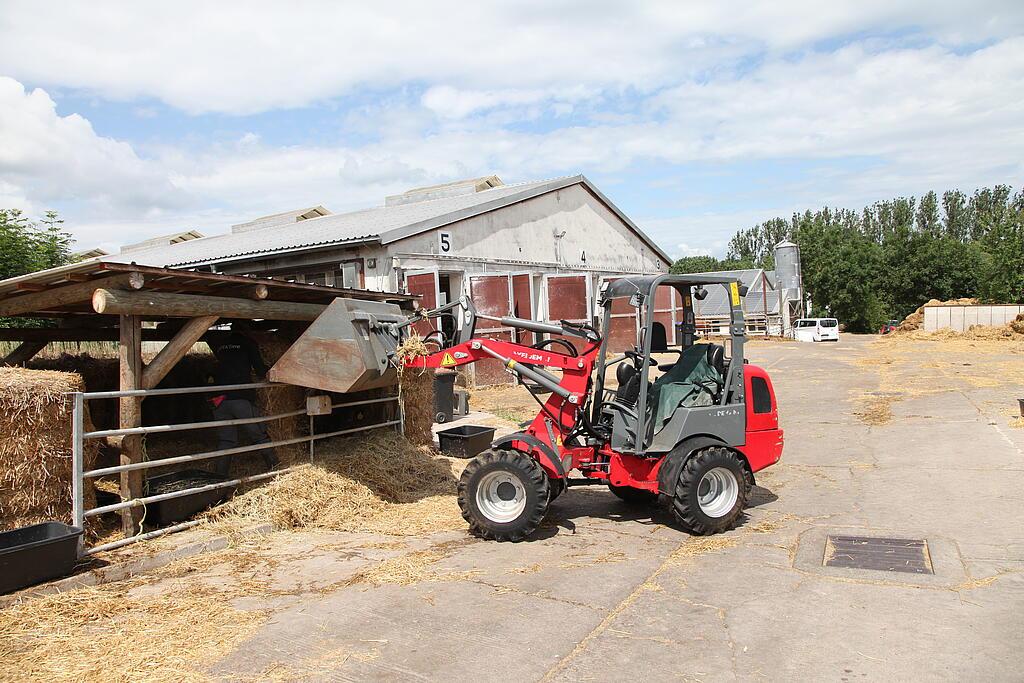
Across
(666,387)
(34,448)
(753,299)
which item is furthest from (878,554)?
(753,299)

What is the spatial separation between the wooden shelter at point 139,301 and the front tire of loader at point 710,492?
4.00 m

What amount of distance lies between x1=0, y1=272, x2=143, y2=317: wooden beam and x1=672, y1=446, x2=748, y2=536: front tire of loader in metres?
4.78

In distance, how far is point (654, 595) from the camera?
212 inches

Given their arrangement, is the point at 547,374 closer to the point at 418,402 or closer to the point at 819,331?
the point at 418,402

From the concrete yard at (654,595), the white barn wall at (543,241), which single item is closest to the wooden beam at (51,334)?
the concrete yard at (654,595)

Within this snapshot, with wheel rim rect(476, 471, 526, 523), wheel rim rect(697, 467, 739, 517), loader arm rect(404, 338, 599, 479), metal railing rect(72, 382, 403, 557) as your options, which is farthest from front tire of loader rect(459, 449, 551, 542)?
metal railing rect(72, 382, 403, 557)

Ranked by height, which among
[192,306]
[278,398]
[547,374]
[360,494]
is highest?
[192,306]

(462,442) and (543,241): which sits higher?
(543,241)

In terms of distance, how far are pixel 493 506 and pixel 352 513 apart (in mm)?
1637

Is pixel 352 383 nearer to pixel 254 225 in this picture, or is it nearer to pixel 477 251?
pixel 477 251

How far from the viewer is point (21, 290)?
682cm

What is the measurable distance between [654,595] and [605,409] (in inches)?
88.6

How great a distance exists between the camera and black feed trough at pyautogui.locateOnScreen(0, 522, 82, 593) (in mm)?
5254

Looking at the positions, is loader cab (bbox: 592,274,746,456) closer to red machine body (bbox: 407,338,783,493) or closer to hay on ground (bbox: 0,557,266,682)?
red machine body (bbox: 407,338,783,493)
